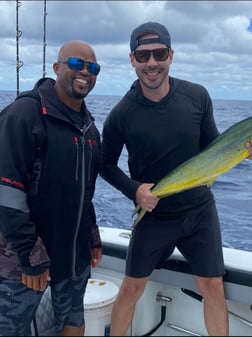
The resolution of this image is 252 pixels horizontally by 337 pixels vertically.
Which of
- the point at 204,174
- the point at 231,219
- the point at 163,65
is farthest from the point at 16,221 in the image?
the point at 231,219

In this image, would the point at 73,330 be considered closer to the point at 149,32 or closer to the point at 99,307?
the point at 99,307

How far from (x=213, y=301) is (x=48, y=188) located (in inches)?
54.6

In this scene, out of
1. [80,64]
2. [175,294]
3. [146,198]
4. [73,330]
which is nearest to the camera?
[80,64]

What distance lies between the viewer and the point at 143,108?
116 inches

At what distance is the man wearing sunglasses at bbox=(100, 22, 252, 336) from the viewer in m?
2.87

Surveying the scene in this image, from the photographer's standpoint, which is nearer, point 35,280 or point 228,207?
point 35,280

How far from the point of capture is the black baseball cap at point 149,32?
9.30 ft

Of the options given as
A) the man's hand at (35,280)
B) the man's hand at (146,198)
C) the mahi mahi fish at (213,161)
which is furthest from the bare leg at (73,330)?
the mahi mahi fish at (213,161)

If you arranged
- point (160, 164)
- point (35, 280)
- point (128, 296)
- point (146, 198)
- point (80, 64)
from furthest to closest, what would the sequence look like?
point (128, 296) < point (160, 164) < point (146, 198) < point (80, 64) < point (35, 280)

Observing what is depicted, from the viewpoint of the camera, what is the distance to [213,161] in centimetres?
270

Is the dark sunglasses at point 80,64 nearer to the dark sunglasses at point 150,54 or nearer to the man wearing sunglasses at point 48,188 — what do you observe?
the man wearing sunglasses at point 48,188

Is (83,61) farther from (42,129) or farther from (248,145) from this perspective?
(248,145)

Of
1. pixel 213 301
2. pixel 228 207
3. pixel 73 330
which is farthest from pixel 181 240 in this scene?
pixel 228 207

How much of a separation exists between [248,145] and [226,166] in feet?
0.55
